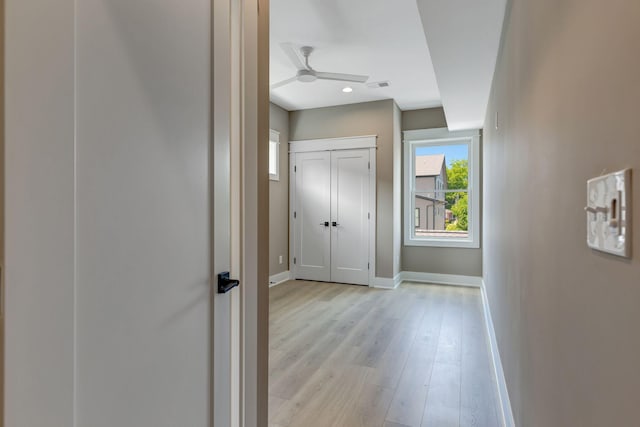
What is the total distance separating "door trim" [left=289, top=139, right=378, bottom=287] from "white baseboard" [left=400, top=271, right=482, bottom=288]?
0.74 m

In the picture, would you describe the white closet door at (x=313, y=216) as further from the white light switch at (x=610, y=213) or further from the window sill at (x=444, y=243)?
the white light switch at (x=610, y=213)

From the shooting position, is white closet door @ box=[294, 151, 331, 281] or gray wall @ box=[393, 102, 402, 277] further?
white closet door @ box=[294, 151, 331, 281]

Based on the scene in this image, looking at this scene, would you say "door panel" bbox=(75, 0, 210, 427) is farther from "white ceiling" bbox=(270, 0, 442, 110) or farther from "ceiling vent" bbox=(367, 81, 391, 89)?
"ceiling vent" bbox=(367, 81, 391, 89)

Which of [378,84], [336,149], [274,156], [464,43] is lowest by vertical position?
[274,156]

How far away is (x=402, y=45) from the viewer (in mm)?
3520

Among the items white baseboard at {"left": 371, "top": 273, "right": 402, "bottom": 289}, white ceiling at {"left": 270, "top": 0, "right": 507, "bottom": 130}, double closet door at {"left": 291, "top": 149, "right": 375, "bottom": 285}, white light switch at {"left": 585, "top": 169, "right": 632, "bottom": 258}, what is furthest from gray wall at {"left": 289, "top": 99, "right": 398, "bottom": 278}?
white light switch at {"left": 585, "top": 169, "right": 632, "bottom": 258}

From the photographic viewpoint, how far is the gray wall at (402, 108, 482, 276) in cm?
537

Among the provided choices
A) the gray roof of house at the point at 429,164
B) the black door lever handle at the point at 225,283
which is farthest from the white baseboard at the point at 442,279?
the black door lever handle at the point at 225,283

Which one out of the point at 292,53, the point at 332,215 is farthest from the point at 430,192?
the point at 292,53

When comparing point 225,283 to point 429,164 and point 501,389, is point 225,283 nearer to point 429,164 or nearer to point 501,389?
point 501,389

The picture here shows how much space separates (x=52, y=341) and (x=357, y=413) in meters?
1.81

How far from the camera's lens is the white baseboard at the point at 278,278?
5445 millimetres

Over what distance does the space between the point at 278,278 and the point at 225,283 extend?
4.52 meters

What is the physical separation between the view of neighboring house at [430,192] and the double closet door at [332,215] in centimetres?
96
